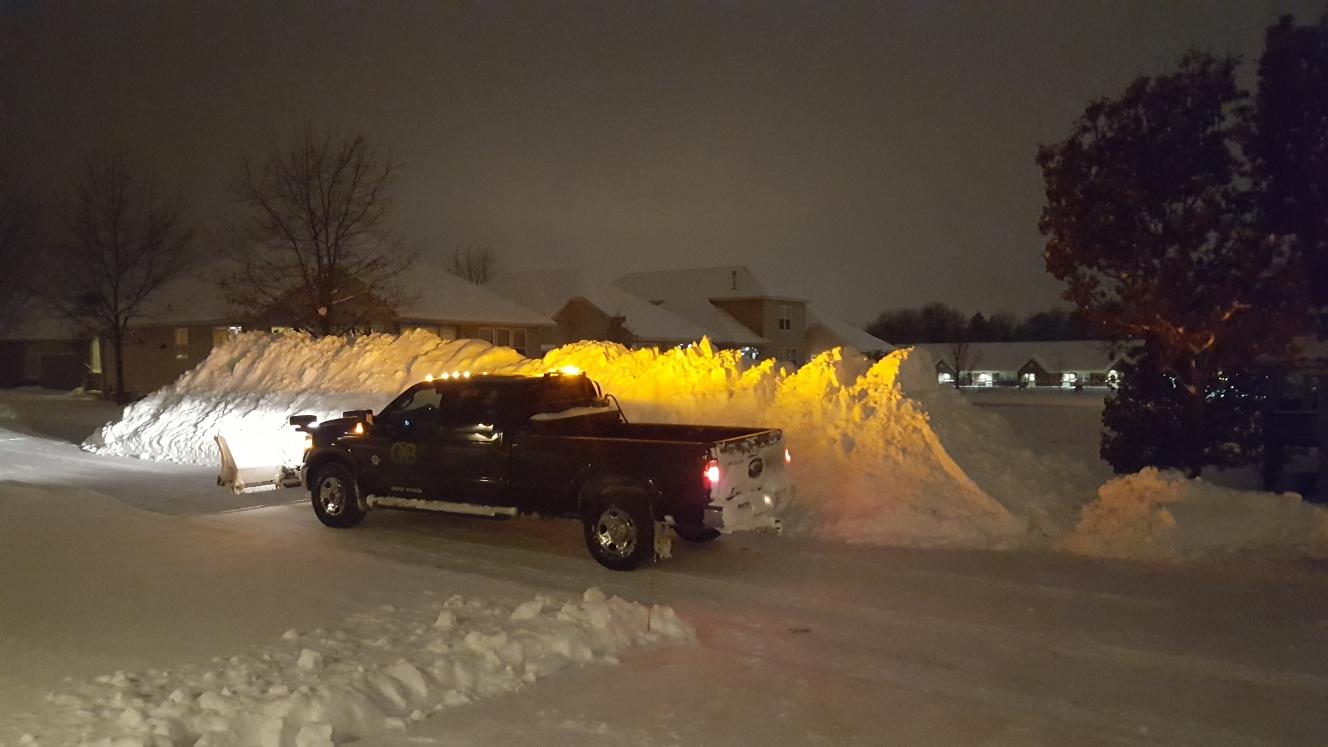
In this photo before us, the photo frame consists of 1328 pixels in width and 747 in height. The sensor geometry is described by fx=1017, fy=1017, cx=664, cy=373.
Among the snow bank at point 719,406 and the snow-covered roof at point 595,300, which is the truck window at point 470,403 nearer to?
the snow bank at point 719,406

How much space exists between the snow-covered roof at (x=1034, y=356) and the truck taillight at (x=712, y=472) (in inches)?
3056

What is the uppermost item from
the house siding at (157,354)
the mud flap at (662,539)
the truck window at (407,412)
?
the house siding at (157,354)

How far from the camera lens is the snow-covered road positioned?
19.8 feet

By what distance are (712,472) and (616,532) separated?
1.25 meters

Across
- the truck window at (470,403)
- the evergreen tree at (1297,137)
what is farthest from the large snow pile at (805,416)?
the evergreen tree at (1297,137)

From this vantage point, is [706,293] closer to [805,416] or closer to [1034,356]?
[1034,356]

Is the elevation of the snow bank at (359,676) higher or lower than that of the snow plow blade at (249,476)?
lower

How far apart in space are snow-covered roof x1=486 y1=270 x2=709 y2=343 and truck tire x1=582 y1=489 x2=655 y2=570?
42217 millimetres

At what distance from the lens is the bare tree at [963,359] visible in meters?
79.8

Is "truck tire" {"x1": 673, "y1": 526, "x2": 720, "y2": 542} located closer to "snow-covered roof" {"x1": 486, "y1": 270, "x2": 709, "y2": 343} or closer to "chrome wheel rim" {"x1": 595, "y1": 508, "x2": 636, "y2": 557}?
"chrome wheel rim" {"x1": 595, "y1": 508, "x2": 636, "y2": 557}

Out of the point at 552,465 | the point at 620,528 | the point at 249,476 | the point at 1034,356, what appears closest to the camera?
the point at 620,528

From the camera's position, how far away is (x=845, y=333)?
233ft

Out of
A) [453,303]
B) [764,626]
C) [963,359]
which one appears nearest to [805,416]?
[764,626]

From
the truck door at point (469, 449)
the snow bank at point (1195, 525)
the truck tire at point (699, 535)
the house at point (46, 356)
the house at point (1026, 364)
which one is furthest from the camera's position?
the house at point (1026, 364)
